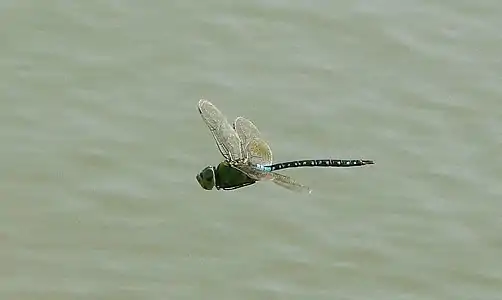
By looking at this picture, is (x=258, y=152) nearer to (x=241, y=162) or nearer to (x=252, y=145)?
(x=252, y=145)

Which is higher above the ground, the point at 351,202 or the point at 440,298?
the point at 351,202

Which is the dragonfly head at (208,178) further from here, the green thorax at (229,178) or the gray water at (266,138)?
the gray water at (266,138)

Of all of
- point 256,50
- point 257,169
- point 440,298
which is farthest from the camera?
point 256,50

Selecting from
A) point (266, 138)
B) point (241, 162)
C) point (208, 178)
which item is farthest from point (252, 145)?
point (266, 138)

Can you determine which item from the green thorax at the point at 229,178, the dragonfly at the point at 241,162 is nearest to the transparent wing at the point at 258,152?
the dragonfly at the point at 241,162

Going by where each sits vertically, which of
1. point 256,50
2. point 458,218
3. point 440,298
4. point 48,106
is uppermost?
point 256,50

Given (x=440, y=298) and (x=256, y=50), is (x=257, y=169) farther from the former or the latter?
(x=256, y=50)

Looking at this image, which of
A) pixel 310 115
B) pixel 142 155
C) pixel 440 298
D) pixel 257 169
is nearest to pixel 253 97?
pixel 310 115
